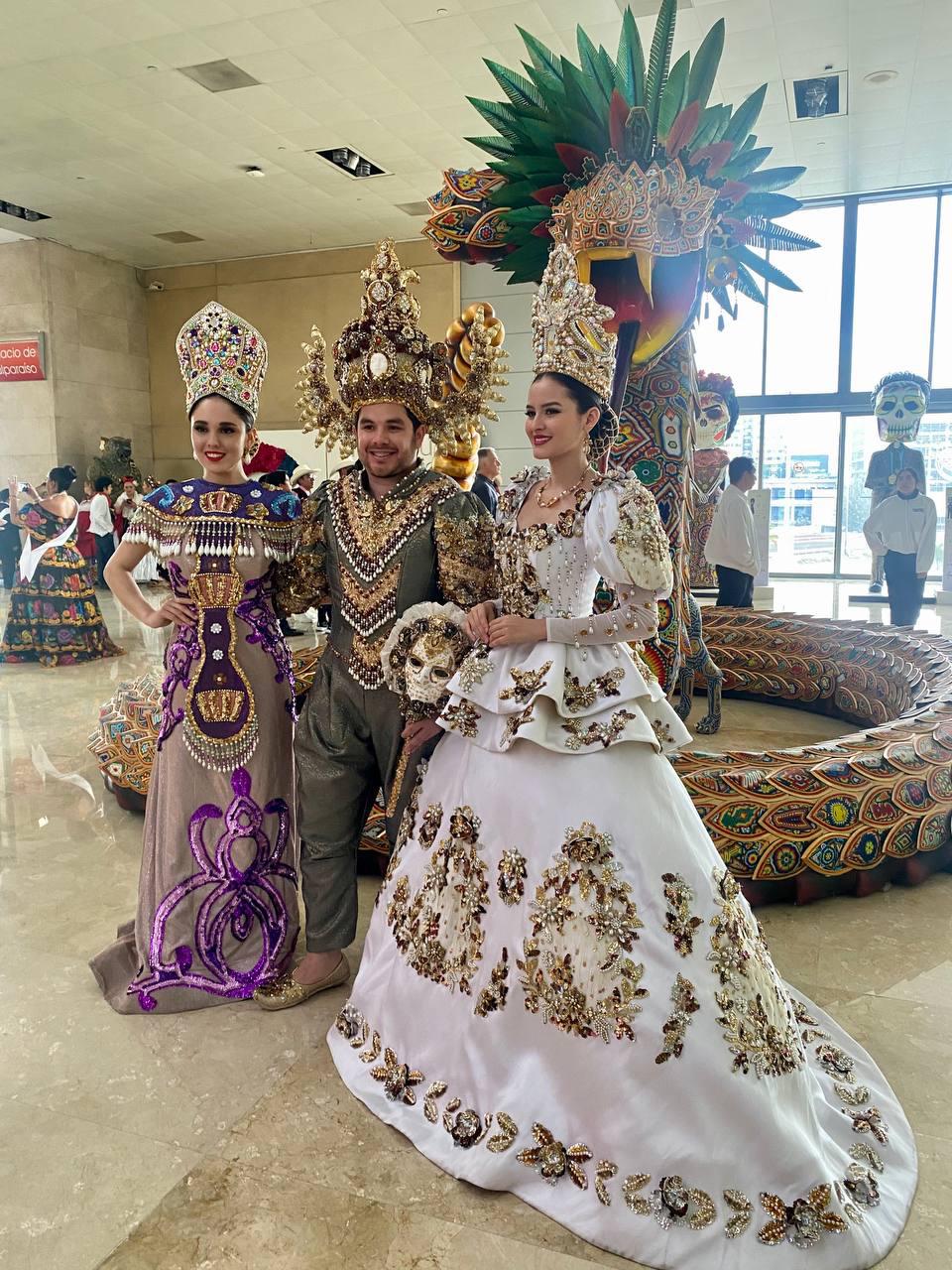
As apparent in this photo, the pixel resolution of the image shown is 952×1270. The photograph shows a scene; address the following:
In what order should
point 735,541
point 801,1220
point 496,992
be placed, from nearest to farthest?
point 801,1220 → point 496,992 → point 735,541

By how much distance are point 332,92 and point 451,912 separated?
30.8 feet

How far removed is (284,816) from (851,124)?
1049 cm

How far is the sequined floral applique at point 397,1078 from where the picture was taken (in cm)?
199

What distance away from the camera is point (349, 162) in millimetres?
11250

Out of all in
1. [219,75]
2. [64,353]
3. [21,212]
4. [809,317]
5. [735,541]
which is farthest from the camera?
[64,353]

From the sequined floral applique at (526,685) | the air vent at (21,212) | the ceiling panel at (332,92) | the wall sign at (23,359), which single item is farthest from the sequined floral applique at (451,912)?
the wall sign at (23,359)

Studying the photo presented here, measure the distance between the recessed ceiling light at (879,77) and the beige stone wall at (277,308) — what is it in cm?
640

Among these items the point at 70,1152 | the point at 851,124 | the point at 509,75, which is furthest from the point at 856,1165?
the point at 851,124

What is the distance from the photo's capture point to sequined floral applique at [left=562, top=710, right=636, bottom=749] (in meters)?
1.90

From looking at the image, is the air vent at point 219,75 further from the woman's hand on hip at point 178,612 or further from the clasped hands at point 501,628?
the clasped hands at point 501,628

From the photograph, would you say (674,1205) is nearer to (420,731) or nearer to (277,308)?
(420,731)

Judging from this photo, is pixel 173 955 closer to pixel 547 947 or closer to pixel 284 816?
pixel 284 816

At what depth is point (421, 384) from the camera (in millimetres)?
2326

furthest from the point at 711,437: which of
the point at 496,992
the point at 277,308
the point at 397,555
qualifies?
the point at 277,308
